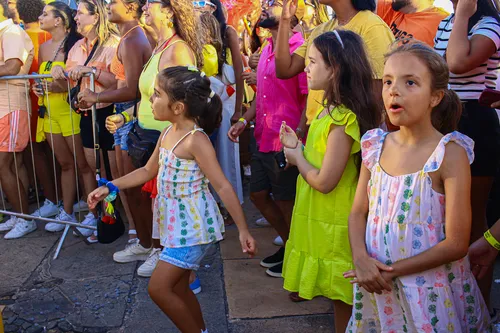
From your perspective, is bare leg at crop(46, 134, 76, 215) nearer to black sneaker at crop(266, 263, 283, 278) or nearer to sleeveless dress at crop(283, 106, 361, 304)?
black sneaker at crop(266, 263, 283, 278)

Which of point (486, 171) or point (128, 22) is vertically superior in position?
point (128, 22)

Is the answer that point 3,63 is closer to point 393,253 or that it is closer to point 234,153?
point 234,153

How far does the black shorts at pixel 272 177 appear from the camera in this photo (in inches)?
153

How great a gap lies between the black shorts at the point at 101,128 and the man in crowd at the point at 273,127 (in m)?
1.28

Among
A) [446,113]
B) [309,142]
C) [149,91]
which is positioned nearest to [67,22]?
[149,91]

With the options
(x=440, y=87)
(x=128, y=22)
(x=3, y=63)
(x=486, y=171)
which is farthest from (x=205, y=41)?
(x=440, y=87)

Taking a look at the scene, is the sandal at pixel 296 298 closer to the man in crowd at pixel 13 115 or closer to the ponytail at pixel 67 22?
the man in crowd at pixel 13 115

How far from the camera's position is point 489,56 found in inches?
117

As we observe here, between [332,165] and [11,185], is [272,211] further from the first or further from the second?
[11,185]

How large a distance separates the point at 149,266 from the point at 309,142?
195cm

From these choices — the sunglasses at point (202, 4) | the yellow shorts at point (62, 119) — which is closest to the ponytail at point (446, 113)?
the sunglasses at point (202, 4)

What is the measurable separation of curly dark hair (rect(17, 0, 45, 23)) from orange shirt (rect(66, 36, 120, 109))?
1204mm

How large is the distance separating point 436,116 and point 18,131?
4340mm

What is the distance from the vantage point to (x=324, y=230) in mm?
2670
